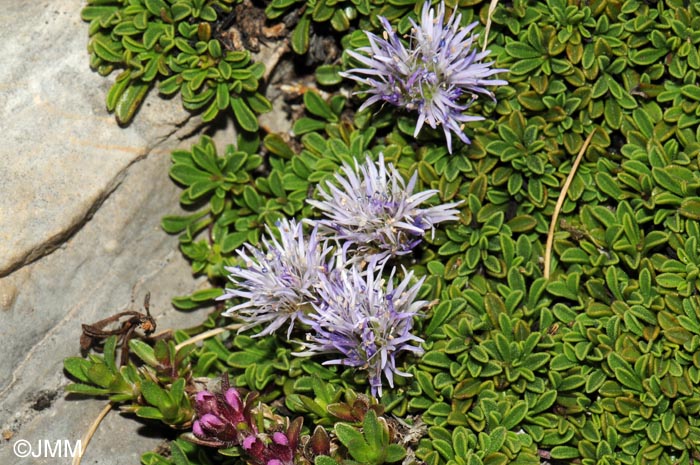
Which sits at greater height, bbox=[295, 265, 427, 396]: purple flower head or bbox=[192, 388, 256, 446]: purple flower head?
bbox=[295, 265, 427, 396]: purple flower head

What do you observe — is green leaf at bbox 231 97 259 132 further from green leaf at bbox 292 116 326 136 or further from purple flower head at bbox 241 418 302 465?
purple flower head at bbox 241 418 302 465

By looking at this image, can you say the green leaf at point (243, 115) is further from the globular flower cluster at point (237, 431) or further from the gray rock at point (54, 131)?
the globular flower cluster at point (237, 431)

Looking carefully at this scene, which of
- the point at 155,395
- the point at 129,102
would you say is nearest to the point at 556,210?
the point at 155,395

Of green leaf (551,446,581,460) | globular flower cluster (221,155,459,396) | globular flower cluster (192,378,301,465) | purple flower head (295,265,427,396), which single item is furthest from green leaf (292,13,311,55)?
green leaf (551,446,581,460)

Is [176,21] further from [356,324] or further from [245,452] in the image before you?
[245,452]

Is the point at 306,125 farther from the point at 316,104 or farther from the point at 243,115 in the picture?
the point at 243,115

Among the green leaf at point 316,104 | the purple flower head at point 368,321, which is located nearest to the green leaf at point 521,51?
the green leaf at point 316,104
